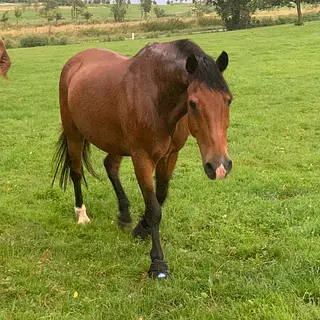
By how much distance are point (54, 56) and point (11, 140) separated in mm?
17986

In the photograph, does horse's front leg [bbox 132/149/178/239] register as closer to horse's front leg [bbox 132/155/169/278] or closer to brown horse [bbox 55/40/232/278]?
brown horse [bbox 55/40/232/278]

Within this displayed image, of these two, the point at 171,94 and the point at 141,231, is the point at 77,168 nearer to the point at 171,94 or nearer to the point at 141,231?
the point at 141,231

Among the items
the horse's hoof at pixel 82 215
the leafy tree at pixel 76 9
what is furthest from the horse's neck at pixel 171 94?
the leafy tree at pixel 76 9

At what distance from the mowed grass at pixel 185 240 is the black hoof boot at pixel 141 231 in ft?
0.49

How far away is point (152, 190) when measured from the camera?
165 inches

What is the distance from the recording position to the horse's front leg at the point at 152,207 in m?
4.10

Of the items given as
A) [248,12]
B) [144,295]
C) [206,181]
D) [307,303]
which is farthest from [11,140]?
[248,12]

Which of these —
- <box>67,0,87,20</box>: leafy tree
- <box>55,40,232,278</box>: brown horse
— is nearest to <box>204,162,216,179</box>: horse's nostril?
<box>55,40,232,278</box>: brown horse

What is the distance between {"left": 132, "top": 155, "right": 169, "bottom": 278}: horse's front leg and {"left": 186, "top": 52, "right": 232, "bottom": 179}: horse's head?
2.85 ft

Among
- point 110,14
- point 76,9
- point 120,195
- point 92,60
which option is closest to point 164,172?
point 120,195

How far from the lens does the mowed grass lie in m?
3.57

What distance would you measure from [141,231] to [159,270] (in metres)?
0.95

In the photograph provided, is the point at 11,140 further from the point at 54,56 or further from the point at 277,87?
the point at 54,56

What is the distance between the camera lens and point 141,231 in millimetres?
4984
